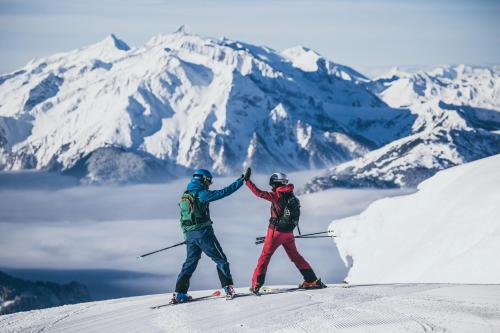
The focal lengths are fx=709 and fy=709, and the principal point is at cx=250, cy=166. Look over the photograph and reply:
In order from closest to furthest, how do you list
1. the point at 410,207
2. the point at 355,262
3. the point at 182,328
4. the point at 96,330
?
the point at 182,328 → the point at 96,330 → the point at 410,207 → the point at 355,262

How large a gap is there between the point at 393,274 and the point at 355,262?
33.7 ft

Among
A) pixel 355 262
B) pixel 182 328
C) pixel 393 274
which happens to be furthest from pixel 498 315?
pixel 355 262

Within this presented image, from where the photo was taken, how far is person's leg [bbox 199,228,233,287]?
21.6 meters

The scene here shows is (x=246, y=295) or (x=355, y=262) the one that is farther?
(x=355, y=262)

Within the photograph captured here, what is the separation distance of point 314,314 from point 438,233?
1921cm

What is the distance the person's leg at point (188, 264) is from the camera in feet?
71.6

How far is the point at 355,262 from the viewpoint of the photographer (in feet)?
157

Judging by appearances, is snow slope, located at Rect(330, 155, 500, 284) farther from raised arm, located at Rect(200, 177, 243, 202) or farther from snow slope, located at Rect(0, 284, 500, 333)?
raised arm, located at Rect(200, 177, 243, 202)

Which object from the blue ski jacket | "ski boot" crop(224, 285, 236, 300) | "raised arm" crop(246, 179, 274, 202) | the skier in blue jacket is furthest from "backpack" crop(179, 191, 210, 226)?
"ski boot" crop(224, 285, 236, 300)

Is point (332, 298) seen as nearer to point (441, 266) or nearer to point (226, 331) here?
point (226, 331)

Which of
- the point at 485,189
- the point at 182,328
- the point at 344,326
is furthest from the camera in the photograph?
the point at 485,189

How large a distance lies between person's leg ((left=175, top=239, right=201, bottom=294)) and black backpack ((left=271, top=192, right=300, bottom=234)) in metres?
2.61

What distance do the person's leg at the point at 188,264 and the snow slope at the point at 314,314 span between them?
0.72 m

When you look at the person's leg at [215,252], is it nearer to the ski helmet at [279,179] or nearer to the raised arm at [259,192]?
the raised arm at [259,192]
